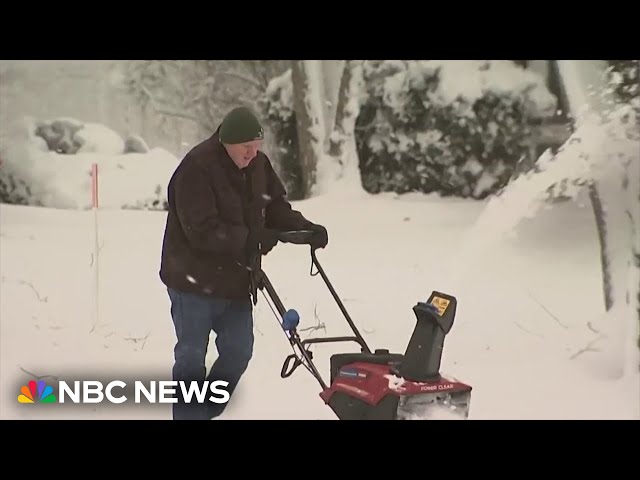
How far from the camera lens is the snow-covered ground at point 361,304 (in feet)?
12.3

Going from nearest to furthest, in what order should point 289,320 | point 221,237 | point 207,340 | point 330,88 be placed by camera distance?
point 221,237 < point 289,320 < point 207,340 < point 330,88

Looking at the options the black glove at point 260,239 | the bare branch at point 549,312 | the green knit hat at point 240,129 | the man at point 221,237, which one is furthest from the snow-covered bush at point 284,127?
the bare branch at point 549,312

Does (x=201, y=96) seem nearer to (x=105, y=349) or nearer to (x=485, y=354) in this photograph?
(x=105, y=349)

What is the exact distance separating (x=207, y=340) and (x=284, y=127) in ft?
3.10

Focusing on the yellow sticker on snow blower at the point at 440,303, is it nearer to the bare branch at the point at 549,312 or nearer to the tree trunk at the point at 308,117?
the bare branch at the point at 549,312

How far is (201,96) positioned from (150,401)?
50.8 inches

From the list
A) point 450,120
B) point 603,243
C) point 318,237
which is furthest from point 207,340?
point 603,243

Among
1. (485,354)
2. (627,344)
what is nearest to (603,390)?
(627,344)

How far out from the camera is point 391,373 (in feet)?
10.9

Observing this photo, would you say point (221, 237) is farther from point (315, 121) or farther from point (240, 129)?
point (315, 121)

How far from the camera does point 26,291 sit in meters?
3.76

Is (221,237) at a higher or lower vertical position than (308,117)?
lower

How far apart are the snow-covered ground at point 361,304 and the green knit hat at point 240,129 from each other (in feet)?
1.44
